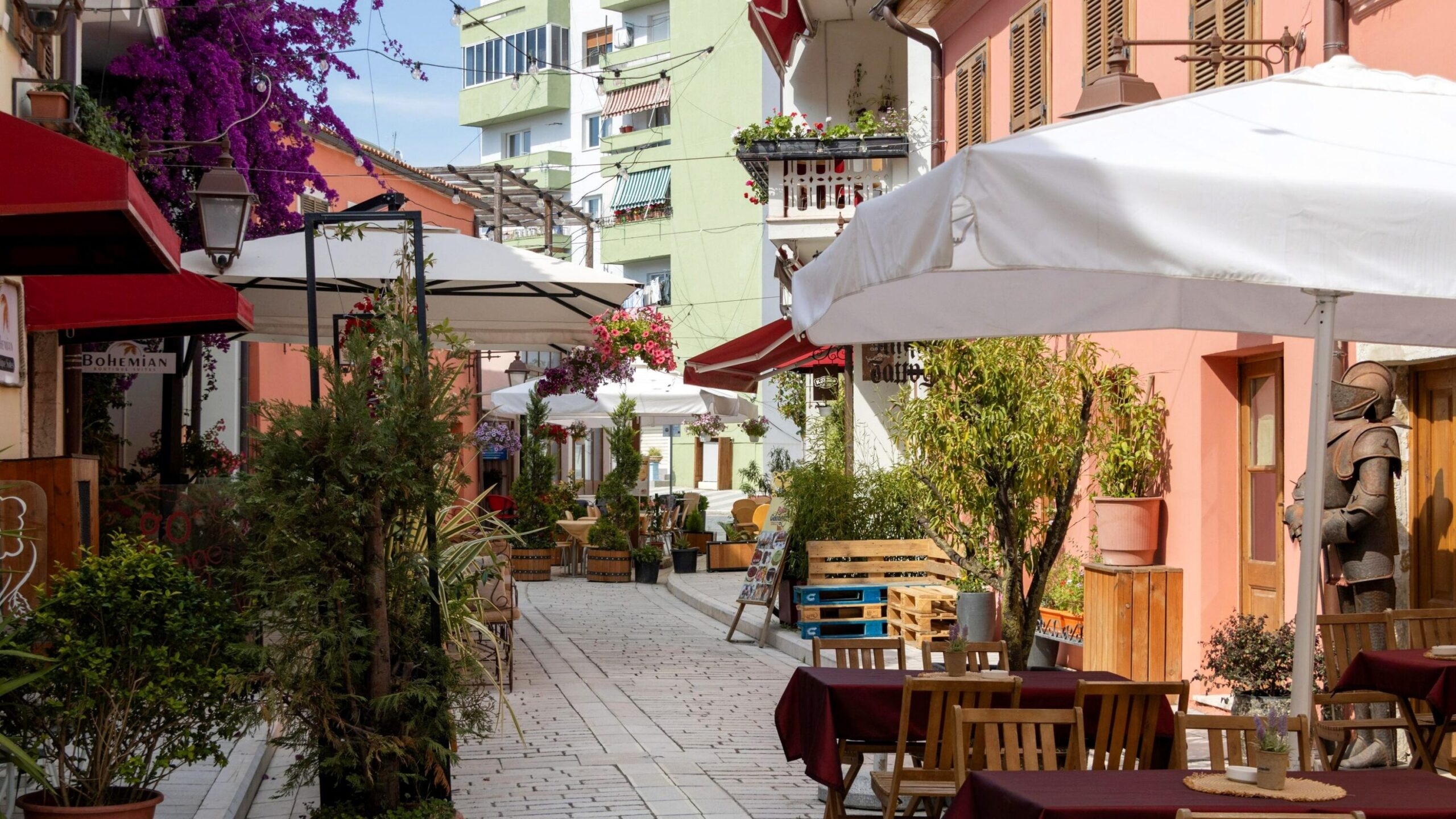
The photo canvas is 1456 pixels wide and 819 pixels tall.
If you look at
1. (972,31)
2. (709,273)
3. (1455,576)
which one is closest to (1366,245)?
(1455,576)

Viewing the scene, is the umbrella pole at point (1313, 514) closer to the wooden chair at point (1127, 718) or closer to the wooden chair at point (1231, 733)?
the wooden chair at point (1231, 733)

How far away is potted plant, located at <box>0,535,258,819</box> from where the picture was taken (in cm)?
562

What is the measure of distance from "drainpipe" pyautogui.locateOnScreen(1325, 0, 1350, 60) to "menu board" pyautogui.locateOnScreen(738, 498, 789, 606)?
7052 mm

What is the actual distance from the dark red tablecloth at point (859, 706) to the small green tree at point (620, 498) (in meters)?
15.2

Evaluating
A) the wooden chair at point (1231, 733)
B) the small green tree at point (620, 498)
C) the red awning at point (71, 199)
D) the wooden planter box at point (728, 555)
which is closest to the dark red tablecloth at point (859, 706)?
the wooden chair at point (1231, 733)

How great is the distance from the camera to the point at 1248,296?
22.1 ft

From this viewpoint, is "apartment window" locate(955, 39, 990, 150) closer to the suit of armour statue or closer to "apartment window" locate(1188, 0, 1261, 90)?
"apartment window" locate(1188, 0, 1261, 90)

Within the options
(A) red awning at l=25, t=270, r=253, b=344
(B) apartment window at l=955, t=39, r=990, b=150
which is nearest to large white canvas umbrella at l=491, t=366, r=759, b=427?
(B) apartment window at l=955, t=39, r=990, b=150

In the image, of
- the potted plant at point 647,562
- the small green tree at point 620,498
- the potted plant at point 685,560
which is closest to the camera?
the potted plant at point 647,562

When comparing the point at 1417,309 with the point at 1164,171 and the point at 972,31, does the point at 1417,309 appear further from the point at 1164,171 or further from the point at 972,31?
the point at 972,31

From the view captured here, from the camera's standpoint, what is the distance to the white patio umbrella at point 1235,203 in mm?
3980

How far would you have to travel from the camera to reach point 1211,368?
1051cm

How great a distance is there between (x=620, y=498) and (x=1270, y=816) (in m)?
18.5

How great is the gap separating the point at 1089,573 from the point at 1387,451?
10.9 feet
